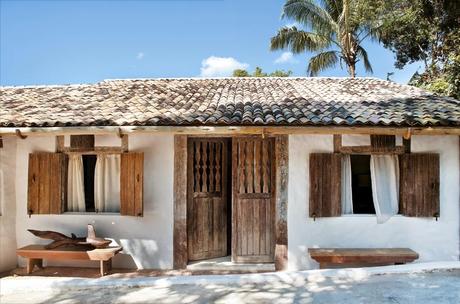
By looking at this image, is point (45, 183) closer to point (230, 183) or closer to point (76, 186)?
point (76, 186)

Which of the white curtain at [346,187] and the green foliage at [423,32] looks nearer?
the white curtain at [346,187]

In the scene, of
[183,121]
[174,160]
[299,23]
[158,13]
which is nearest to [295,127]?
[183,121]

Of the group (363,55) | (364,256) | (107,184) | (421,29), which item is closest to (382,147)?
(364,256)

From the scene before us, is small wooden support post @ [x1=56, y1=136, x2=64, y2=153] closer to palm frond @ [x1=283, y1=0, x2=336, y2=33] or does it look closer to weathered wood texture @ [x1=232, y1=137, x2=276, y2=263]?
weathered wood texture @ [x1=232, y1=137, x2=276, y2=263]

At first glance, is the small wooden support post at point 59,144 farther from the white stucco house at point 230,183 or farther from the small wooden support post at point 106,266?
the small wooden support post at point 106,266

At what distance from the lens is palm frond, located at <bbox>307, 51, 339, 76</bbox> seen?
1797 centimetres

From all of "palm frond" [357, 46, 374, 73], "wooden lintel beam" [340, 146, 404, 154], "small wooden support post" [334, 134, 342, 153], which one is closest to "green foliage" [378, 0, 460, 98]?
"palm frond" [357, 46, 374, 73]

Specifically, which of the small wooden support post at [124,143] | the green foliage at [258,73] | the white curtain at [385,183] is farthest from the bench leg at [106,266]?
the green foliage at [258,73]

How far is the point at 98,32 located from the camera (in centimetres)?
1139

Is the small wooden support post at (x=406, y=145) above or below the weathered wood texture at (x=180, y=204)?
above

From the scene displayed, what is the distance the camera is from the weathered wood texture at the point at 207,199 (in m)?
7.77

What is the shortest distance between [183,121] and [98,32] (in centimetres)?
658

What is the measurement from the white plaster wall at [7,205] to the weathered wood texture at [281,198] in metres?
5.28

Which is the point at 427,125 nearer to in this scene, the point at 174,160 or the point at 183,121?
the point at 183,121
